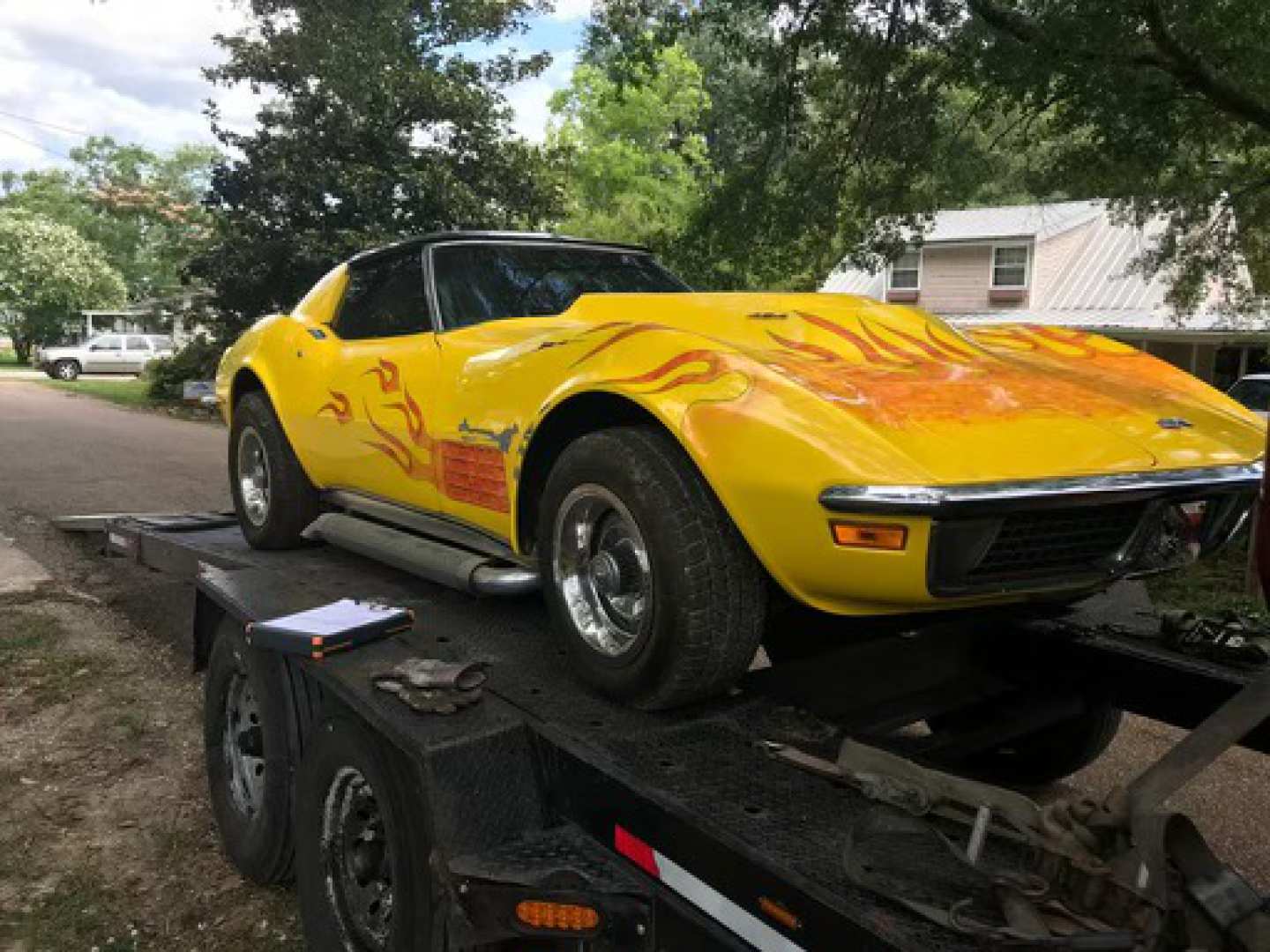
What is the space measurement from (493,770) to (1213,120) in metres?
9.19

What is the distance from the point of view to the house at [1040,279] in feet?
73.2

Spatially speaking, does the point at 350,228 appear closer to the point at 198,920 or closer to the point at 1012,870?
the point at 198,920

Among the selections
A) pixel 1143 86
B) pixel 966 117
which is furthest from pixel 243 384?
pixel 966 117

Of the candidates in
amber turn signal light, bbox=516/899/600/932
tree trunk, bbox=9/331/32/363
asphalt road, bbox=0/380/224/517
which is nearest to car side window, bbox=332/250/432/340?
amber turn signal light, bbox=516/899/600/932

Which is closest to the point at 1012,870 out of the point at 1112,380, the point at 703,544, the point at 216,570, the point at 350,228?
the point at 703,544

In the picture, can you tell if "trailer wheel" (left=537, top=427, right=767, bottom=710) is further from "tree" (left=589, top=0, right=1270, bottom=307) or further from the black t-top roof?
"tree" (left=589, top=0, right=1270, bottom=307)

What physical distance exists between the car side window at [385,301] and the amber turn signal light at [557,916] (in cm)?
214

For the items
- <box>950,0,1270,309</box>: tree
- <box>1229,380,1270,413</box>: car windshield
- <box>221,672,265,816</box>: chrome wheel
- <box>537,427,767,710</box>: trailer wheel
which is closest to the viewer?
<box>537,427,767,710</box>: trailer wheel

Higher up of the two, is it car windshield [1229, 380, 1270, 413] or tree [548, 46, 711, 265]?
tree [548, 46, 711, 265]

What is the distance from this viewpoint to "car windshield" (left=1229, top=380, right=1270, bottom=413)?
14.3m

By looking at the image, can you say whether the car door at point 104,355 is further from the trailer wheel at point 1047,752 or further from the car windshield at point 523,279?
the trailer wheel at point 1047,752

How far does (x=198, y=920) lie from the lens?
3043 millimetres

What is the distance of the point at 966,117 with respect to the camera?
386 inches

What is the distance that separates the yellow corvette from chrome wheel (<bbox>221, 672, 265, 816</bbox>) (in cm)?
66
